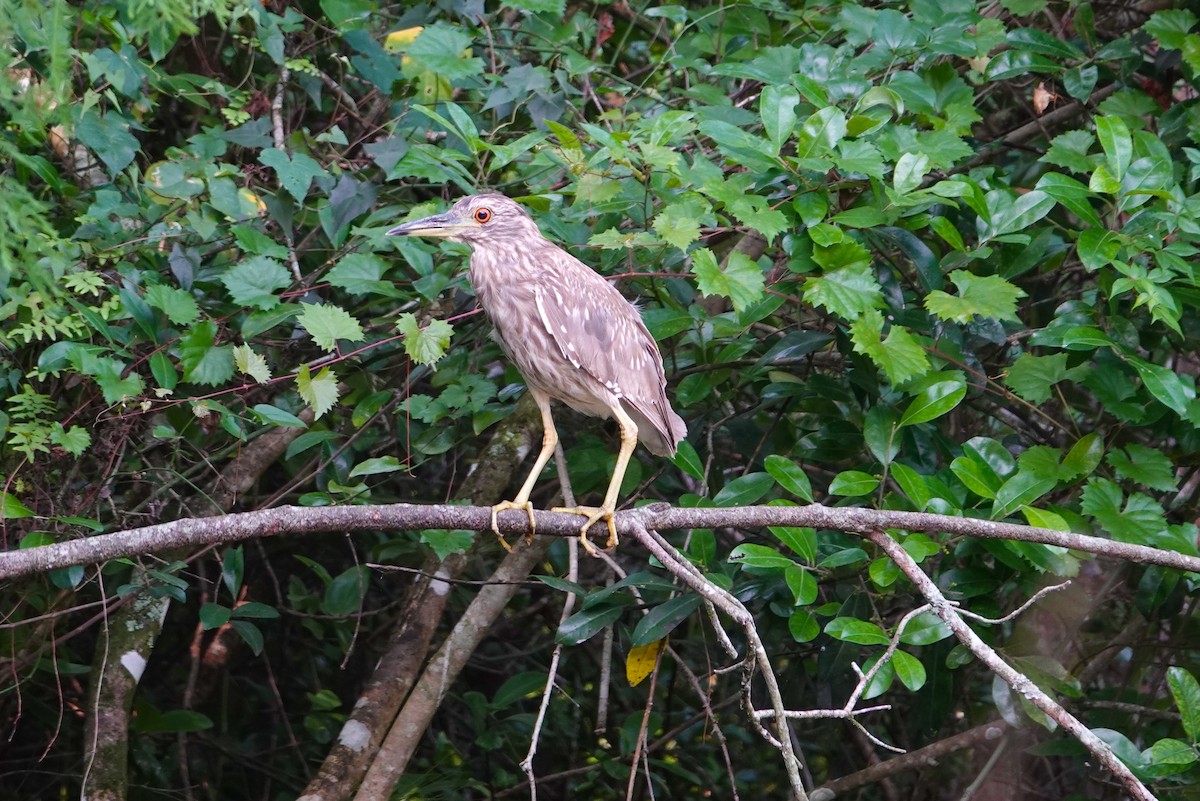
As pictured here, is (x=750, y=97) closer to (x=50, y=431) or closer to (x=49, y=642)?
(x=50, y=431)

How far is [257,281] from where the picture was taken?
2920 mm

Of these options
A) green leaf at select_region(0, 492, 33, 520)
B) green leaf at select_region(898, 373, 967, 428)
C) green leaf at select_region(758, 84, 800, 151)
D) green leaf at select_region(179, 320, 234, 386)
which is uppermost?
green leaf at select_region(758, 84, 800, 151)

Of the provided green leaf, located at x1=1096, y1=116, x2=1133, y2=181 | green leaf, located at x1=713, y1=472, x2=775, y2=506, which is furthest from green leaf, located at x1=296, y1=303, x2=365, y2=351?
green leaf, located at x1=1096, y1=116, x2=1133, y2=181

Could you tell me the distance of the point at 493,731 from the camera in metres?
4.29

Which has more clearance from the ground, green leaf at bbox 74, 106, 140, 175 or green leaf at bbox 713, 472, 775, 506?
green leaf at bbox 74, 106, 140, 175

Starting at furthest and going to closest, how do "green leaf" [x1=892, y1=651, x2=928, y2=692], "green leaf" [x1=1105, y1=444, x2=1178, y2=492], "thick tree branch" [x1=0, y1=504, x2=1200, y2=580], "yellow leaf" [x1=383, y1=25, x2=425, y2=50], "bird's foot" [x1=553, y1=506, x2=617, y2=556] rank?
"yellow leaf" [x1=383, y1=25, x2=425, y2=50], "green leaf" [x1=1105, y1=444, x2=1178, y2=492], "bird's foot" [x1=553, y1=506, x2=617, y2=556], "green leaf" [x1=892, y1=651, x2=928, y2=692], "thick tree branch" [x1=0, y1=504, x2=1200, y2=580]

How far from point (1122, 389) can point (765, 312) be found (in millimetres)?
938

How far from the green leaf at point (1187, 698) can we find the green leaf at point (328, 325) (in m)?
2.10

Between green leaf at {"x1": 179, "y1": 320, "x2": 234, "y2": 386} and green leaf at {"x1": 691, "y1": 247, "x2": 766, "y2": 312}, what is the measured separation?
1212mm

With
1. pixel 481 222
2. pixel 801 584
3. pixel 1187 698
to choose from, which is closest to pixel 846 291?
pixel 801 584

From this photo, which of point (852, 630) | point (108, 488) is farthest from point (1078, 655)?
point (108, 488)

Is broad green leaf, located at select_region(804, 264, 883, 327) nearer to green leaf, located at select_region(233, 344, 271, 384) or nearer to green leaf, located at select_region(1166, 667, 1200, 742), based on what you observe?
green leaf, located at select_region(1166, 667, 1200, 742)

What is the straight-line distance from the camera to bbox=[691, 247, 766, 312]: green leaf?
2.64m

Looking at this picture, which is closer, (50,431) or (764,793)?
(50,431)
